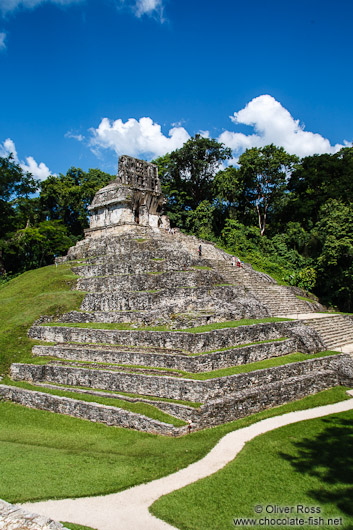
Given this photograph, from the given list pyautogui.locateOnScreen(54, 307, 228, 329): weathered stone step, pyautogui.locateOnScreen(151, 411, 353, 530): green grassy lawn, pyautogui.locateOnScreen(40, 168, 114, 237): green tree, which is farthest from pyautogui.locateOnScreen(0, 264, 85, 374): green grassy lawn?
pyautogui.locateOnScreen(40, 168, 114, 237): green tree

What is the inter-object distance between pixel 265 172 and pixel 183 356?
2862 centimetres

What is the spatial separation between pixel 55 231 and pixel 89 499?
27464mm

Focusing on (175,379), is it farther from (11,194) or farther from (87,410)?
(11,194)

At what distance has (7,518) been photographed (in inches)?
197

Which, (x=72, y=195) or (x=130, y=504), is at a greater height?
(x=72, y=195)

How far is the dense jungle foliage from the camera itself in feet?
86.9

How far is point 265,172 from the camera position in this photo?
119 ft

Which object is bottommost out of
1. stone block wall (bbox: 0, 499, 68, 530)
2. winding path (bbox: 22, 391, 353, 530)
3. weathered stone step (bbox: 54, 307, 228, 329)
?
winding path (bbox: 22, 391, 353, 530)

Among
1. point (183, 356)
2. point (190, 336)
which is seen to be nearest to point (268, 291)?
point (190, 336)

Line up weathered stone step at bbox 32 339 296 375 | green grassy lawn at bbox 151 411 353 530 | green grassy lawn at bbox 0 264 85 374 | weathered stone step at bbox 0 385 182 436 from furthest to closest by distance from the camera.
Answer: green grassy lawn at bbox 0 264 85 374 → weathered stone step at bbox 32 339 296 375 → weathered stone step at bbox 0 385 182 436 → green grassy lawn at bbox 151 411 353 530

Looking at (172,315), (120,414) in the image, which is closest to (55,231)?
(172,315)

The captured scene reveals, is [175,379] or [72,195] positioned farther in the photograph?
[72,195]

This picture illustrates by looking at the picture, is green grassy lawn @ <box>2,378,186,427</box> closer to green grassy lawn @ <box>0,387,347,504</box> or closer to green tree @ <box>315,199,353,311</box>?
green grassy lawn @ <box>0,387,347,504</box>

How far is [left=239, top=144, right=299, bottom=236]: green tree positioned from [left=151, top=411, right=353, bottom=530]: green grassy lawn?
97.4 ft
